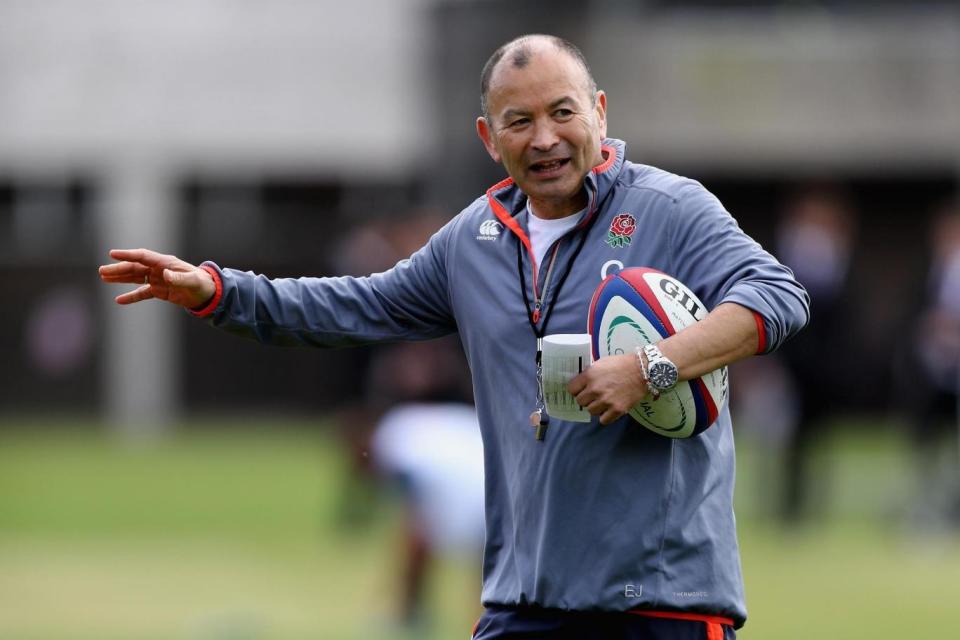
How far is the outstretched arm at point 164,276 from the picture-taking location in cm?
523

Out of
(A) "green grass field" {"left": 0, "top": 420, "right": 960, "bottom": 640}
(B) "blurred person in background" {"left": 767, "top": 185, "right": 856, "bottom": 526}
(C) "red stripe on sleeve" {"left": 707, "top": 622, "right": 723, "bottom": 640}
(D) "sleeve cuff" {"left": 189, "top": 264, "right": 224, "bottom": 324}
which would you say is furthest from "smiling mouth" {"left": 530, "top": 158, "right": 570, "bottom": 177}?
(B) "blurred person in background" {"left": 767, "top": 185, "right": 856, "bottom": 526}

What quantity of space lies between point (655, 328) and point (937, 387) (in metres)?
10.3

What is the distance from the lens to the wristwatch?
4629mm

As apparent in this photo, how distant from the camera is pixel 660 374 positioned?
182 inches

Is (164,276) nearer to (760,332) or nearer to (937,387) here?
(760,332)

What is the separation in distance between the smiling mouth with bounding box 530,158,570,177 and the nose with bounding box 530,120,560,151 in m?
0.04

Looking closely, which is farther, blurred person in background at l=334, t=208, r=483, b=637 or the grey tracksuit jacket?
blurred person in background at l=334, t=208, r=483, b=637

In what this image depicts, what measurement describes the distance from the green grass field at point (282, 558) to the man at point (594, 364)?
16.6ft

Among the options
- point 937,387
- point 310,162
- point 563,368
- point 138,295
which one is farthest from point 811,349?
point 310,162

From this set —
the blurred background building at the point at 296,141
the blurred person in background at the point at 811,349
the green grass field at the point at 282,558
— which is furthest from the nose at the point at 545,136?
the blurred background building at the point at 296,141

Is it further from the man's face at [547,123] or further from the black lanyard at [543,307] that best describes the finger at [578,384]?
the man's face at [547,123]

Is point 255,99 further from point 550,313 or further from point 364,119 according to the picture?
point 550,313

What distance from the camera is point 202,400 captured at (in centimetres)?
2647

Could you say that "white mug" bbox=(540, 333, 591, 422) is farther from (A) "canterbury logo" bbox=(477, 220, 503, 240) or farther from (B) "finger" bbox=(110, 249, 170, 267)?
(B) "finger" bbox=(110, 249, 170, 267)
